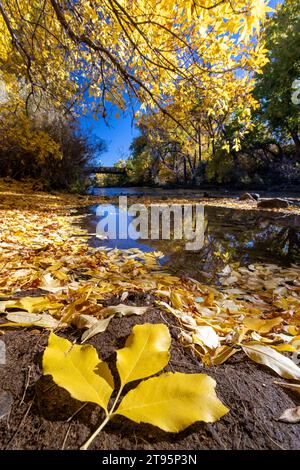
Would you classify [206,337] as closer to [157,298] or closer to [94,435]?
[157,298]

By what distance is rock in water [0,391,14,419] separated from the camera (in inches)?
18.3

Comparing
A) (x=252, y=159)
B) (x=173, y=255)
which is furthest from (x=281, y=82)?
(x=173, y=255)

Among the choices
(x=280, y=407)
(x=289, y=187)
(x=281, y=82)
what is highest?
(x=281, y=82)

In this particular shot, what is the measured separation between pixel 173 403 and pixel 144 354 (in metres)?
0.12

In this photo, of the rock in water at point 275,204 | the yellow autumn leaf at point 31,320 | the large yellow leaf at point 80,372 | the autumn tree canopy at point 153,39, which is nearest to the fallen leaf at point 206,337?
the large yellow leaf at point 80,372

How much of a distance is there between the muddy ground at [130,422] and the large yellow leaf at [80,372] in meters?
0.04

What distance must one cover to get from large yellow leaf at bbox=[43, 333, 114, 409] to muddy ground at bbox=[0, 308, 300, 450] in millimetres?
40

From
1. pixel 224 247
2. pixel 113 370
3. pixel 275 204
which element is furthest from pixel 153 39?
pixel 275 204

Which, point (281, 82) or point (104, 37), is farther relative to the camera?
point (281, 82)
